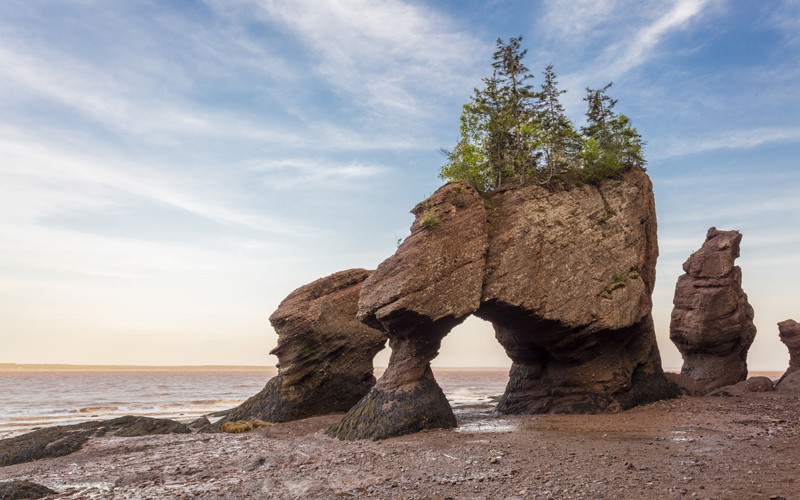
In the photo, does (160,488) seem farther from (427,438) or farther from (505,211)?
(505,211)

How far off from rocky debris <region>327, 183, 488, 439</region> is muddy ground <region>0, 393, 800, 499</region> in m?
1.33

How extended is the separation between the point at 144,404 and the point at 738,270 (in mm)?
47192

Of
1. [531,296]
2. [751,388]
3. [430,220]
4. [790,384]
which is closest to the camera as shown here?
[430,220]

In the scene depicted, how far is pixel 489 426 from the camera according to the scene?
22.7 meters

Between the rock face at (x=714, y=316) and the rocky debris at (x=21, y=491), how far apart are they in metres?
34.1

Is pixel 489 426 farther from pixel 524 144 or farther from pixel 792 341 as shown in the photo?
pixel 792 341

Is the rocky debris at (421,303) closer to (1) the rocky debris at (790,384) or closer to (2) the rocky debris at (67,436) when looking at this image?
(2) the rocky debris at (67,436)

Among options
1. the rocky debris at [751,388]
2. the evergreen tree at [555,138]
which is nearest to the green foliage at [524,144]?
the evergreen tree at [555,138]

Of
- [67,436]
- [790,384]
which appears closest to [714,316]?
[790,384]

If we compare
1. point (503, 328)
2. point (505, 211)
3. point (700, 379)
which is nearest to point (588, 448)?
point (505, 211)

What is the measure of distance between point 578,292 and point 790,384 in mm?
15974

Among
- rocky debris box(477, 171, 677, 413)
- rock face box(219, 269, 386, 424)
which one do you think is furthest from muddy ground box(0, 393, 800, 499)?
rock face box(219, 269, 386, 424)

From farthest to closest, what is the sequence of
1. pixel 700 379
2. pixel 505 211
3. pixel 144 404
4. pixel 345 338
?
1. pixel 144 404
2. pixel 700 379
3. pixel 345 338
4. pixel 505 211

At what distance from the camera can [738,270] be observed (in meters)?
37.3
